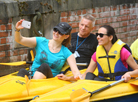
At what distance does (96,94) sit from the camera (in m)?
3.01

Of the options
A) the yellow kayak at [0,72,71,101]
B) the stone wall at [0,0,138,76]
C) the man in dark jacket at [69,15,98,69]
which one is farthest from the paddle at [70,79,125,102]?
the stone wall at [0,0,138,76]

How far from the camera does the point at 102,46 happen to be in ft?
11.7

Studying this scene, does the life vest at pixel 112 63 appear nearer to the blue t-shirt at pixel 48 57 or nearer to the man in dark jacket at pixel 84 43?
the blue t-shirt at pixel 48 57

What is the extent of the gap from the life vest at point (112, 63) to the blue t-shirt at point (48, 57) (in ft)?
1.40

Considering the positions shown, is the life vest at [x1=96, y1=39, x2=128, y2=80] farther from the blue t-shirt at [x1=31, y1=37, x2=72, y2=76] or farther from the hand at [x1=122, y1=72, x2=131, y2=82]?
the blue t-shirt at [x1=31, y1=37, x2=72, y2=76]

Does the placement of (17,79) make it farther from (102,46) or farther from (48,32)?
(48,32)

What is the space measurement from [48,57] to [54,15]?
1.98 m

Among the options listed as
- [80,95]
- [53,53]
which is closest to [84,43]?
[53,53]

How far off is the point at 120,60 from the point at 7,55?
6.70 feet

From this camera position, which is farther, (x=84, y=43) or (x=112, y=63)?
(x=84, y=43)

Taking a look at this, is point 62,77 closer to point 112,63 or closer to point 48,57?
point 48,57

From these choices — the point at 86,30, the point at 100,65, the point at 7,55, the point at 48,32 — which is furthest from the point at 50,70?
the point at 48,32

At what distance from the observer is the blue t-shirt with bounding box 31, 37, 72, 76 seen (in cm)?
350

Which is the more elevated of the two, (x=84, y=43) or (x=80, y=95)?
(x=84, y=43)
